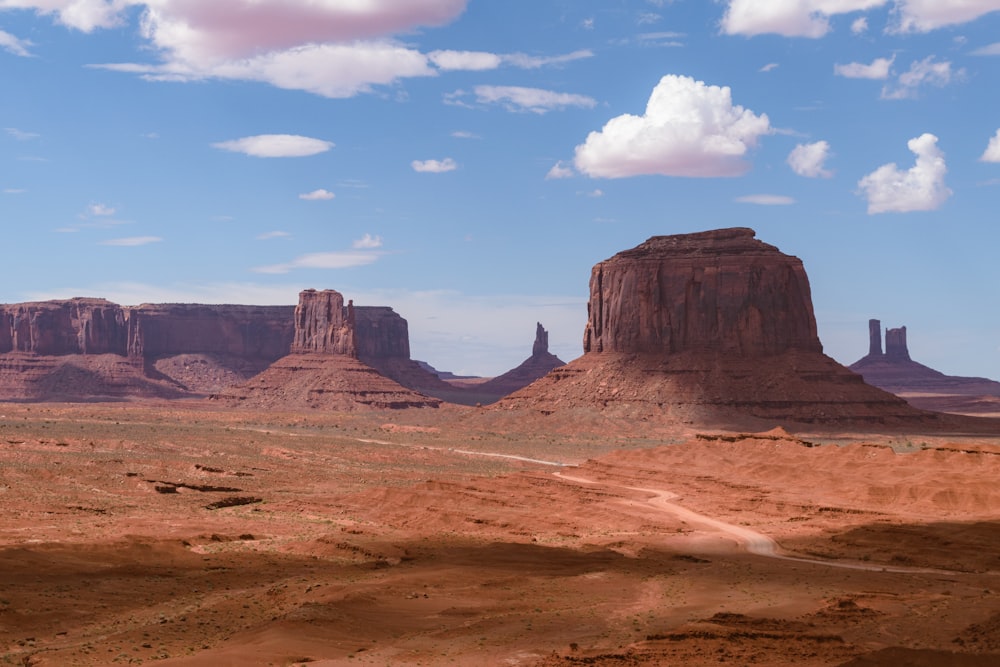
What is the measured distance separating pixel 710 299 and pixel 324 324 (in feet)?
229

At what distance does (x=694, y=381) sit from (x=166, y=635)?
309 feet

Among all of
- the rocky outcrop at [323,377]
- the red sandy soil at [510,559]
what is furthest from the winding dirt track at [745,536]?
the rocky outcrop at [323,377]

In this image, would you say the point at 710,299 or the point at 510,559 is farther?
the point at 710,299

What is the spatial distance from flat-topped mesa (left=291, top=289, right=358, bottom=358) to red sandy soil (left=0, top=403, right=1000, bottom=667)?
95568mm

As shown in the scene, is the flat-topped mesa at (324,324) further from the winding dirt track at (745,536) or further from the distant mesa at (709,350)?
the winding dirt track at (745,536)

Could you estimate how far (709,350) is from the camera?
11931 cm

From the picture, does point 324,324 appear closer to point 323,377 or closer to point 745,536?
point 323,377

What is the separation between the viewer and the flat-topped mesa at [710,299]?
4626 inches

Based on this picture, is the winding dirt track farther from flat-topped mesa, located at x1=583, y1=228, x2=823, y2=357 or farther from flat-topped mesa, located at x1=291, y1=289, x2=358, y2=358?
flat-topped mesa, located at x1=291, y1=289, x2=358, y2=358

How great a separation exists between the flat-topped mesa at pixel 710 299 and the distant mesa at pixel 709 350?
11cm

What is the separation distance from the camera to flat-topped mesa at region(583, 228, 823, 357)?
4626 inches

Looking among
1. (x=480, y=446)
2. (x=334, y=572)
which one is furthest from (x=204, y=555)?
(x=480, y=446)

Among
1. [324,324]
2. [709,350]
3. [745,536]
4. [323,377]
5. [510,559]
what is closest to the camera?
[510,559]

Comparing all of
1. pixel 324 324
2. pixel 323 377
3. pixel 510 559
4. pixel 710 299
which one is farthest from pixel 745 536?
pixel 324 324
